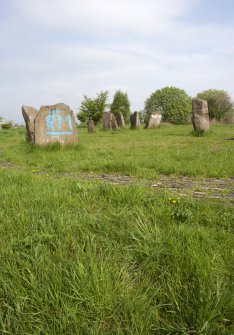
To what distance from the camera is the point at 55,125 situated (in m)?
8.39

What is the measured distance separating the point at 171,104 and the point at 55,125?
95.0 feet

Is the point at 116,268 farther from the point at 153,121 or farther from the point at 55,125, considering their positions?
the point at 153,121

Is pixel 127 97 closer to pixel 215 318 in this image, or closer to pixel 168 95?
pixel 168 95

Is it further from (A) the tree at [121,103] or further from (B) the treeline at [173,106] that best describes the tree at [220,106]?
(A) the tree at [121,103]

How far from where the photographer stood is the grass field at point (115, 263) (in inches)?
55.2

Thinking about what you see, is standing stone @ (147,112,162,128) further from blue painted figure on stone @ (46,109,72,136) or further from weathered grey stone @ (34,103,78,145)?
blue painted figure on stone @ (46,109,72,136)

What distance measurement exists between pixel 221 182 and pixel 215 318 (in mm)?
2971

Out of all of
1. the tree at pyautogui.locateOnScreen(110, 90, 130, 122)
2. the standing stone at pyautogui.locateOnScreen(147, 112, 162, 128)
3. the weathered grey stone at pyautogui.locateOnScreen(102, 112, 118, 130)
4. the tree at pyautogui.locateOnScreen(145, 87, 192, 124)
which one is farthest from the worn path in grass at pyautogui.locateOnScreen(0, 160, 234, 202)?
the tree at pyautogui.locateOnScreen(110, 90, 130, 122)

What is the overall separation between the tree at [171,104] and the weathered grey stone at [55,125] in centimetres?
2763

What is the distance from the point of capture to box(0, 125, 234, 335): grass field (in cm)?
140

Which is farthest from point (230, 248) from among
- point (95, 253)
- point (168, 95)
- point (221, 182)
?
point (168, 95)

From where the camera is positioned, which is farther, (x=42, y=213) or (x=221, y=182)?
(x=221, y=182)

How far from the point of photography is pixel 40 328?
1351 mm

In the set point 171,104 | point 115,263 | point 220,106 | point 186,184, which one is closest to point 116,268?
point 115,263
